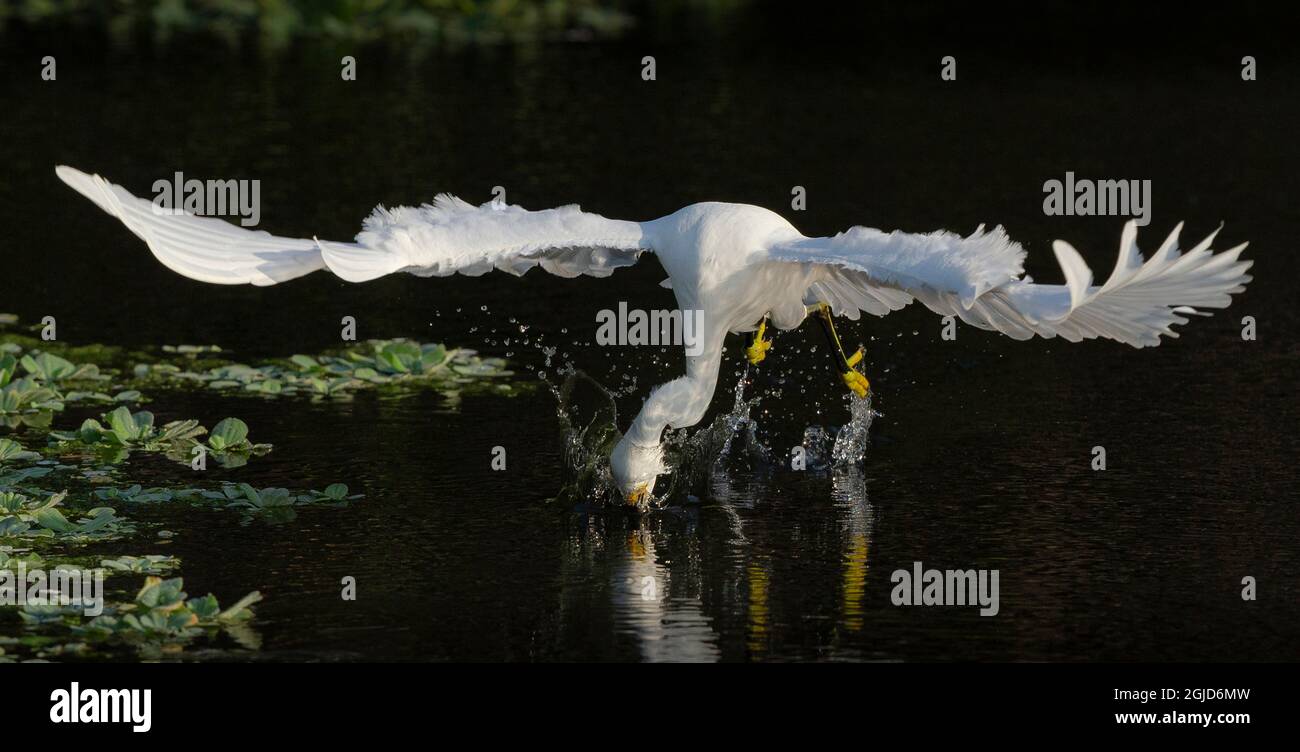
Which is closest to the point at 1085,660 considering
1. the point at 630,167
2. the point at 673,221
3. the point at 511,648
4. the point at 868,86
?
the point at 511,648

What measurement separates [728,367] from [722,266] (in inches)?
138

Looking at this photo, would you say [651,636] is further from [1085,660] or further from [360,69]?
[360,69]

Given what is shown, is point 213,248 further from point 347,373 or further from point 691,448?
point 347,373

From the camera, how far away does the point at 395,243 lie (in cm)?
998

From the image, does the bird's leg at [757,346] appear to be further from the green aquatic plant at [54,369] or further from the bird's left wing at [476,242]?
the green aquatic plant at [54,369]

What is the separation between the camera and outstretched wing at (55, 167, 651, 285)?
375 inches

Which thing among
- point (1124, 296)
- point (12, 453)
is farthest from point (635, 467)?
point (12, 453)

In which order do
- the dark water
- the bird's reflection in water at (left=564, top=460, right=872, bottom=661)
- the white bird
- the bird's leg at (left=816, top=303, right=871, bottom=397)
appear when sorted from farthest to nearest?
the bird's leg at (left=816, top=303, right=871, bottom=397) < the dark water < the bird's reflection in water at (left=564, top=460, right=872, bottom=661) < the white bird

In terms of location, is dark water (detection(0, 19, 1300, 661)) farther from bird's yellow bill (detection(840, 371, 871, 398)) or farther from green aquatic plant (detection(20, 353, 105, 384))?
green aquatic plant (detection(20, 353, 105, 384))

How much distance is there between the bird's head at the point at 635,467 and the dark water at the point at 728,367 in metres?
0.17

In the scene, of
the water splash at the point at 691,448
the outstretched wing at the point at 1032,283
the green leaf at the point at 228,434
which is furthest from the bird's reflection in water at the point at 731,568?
the green leaf at the point at 228,434

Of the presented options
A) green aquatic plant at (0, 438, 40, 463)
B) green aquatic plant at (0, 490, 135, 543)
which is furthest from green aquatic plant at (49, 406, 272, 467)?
green aquatic plant at (0, 490, 135, 543)

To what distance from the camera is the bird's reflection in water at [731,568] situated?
920 cm

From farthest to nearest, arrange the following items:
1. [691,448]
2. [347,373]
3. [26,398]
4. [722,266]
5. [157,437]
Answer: [347,373]
[26,398]
[157,437]
[691,448]
[722,266]
